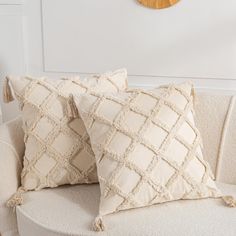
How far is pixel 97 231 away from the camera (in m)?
1.54

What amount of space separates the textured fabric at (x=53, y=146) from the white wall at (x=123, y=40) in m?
0.86

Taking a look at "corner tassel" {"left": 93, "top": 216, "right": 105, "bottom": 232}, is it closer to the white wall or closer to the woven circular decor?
the white wall

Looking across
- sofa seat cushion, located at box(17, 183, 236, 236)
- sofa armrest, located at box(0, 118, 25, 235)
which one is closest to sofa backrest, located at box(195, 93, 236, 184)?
sofa seat cushion, located at box(17, 183, 236, 236)

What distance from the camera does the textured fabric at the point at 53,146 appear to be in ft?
6.04

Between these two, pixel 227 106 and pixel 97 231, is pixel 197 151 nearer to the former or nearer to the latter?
pixel 227 106

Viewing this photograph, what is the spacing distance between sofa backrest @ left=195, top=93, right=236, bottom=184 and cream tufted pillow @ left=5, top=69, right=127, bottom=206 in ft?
1.62

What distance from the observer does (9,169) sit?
1.85m

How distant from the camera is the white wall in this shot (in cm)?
247

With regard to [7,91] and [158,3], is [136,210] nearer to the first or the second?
[7,91]

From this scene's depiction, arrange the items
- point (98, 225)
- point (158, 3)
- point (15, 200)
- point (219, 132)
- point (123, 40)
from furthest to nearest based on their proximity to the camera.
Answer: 1. point (123, 40)
2. point (158, 3)
3. point (219, 132)
4. point (15, 200)
5. point (98, 225)

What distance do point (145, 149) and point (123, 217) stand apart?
253mm

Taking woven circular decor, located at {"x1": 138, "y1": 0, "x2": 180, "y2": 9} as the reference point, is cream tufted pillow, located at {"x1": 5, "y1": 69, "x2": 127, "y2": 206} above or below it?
below

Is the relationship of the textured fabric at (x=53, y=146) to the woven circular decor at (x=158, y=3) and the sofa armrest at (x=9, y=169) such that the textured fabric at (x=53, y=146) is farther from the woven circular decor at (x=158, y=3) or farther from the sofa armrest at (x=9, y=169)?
the woven circular decor at (x=158, y=3)

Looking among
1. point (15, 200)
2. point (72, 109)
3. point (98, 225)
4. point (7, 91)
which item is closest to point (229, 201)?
point (98, 225)
